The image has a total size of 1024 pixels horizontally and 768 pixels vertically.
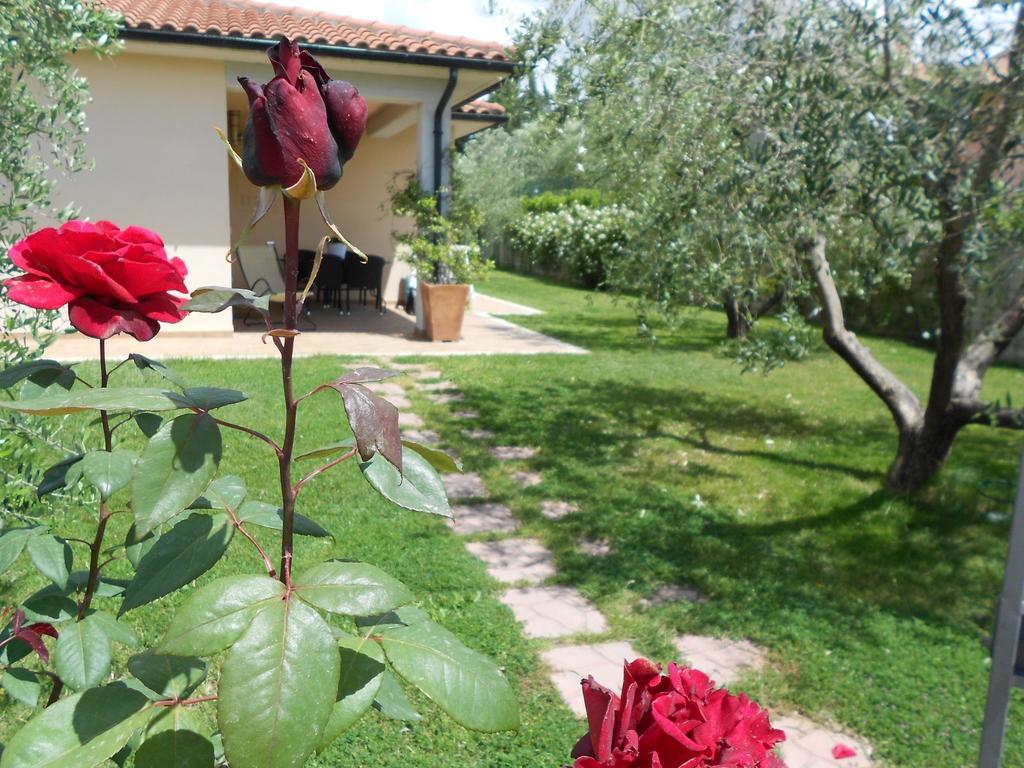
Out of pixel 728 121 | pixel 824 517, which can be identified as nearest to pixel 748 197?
pixel 728 121

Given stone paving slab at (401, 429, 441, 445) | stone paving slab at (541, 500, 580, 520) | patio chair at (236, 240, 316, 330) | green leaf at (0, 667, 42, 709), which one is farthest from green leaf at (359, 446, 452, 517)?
patio chair at (236, 240, 316, 330)

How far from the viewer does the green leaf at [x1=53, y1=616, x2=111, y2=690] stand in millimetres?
1286

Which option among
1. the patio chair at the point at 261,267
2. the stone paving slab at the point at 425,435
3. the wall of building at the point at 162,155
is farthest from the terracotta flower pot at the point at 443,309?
the stone paving slab at the point at 425,435

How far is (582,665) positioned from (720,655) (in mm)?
612

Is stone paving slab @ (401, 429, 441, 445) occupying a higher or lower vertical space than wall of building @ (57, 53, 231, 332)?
lower

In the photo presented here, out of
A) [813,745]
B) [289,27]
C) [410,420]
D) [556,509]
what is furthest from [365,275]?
[813,745]

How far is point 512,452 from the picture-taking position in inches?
261

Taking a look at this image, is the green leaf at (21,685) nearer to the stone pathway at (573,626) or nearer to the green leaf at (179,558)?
the green leaf at (179,558)

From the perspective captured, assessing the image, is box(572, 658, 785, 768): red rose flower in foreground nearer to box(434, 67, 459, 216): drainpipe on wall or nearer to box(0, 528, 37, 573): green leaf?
box(0, 528, 37, 573): green leaf

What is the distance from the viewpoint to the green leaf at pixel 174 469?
2.62 feet

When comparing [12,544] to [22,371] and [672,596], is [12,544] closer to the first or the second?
[22,371]

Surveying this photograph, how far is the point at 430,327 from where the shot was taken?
37.3 ft

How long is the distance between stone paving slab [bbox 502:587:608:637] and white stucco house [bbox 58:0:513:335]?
716cm

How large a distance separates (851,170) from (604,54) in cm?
185
